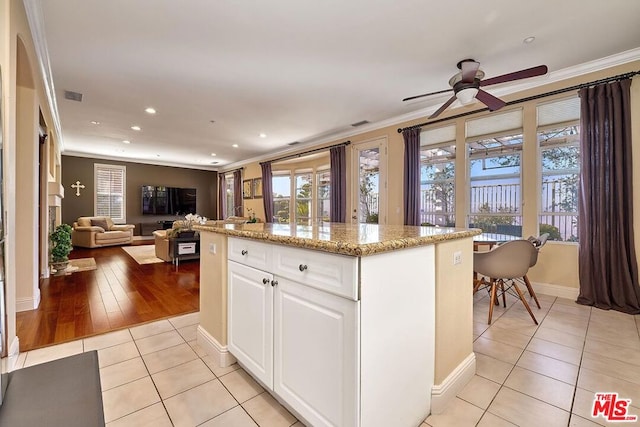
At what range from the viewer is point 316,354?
1.23 metres

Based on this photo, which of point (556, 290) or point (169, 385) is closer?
point (169, 385)

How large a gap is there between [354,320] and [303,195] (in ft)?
22.4

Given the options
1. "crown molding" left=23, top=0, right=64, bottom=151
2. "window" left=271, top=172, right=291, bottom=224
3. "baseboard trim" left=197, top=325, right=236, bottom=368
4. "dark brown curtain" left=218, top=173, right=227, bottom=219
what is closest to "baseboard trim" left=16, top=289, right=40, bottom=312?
"baseboard trim" left=197, top=325, right=236, bottom=368

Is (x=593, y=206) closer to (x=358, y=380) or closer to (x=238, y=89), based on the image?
(x=358, y=380)

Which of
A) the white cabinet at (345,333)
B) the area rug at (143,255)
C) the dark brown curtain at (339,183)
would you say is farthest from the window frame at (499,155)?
the area rug at (143,255)

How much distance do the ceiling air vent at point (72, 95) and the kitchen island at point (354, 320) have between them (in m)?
3.77

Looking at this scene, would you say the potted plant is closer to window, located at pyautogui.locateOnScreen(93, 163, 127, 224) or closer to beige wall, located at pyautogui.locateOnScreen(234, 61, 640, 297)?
window, located at pyautogui.locateOnScreen(93, 163, 127, 224)

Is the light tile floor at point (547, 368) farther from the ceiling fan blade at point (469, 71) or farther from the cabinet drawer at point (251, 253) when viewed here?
the ceiling fan blade at point (469, 71)

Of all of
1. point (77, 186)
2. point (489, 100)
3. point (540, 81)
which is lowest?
point (77, 186)

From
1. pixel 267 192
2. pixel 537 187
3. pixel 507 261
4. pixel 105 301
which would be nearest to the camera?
pixel 507 261

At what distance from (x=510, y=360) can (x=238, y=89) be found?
3960 millimetres

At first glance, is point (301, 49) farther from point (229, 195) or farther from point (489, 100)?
point (229, 195)

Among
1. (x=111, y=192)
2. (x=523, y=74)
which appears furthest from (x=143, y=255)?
(x=523, y=74)

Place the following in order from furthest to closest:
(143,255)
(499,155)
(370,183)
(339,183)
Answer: (143,255) < (339,183) < (370,183) < (499,155)
